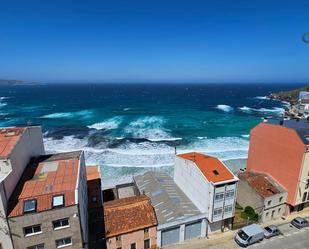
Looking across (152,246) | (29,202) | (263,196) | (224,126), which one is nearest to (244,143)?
(224,126)

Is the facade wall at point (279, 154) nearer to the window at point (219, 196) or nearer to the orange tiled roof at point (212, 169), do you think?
the orange tiled roof at point (212, 169)

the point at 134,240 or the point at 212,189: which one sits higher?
the point at 212,189

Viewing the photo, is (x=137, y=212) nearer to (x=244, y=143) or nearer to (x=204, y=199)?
(x=204, y=199)

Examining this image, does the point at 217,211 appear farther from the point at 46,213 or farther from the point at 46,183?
the point at 46,183

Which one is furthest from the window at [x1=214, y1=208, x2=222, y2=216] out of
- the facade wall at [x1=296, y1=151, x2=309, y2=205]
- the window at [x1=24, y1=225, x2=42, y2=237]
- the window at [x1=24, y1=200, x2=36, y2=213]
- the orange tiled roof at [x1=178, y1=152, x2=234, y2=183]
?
the window at [x1=24, y1=200, x2=36, y2=213]

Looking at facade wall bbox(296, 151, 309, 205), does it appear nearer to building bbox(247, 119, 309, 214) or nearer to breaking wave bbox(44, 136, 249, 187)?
building bbox(247, 119, 309, 214)

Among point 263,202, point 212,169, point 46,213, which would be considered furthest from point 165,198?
point 46,213

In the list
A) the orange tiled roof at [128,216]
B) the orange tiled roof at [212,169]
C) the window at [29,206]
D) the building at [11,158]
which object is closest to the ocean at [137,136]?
the orange tiled roof at [128,216]
